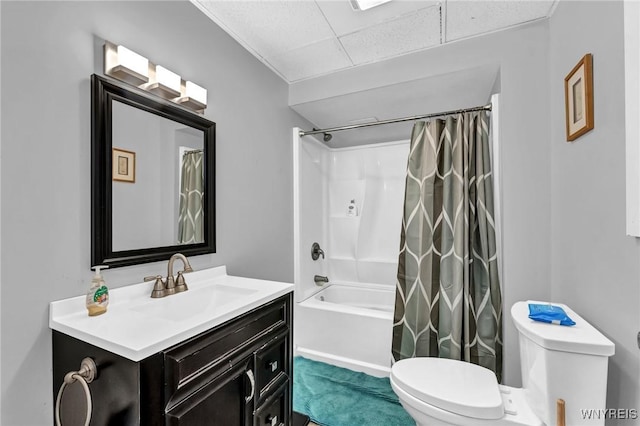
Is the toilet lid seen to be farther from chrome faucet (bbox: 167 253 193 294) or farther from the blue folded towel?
chrome faucet (bbox: 167 253 193 294)

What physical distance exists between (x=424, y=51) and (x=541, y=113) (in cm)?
83

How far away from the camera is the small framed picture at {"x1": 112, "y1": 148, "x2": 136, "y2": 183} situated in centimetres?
115

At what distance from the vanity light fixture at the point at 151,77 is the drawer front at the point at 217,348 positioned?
1.09 m

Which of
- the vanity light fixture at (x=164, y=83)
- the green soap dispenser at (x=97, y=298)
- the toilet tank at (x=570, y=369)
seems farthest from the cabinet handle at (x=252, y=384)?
the vanity light fixture at (x=164, y=83)

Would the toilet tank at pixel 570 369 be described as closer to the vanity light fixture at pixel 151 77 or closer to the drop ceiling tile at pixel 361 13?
the drop ceiling tile at pixel 361 13

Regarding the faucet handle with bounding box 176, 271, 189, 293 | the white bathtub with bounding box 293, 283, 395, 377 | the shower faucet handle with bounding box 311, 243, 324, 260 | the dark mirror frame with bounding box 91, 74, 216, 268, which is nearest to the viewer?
the dark mirror frame with bounding box 91, 74, 216, 268

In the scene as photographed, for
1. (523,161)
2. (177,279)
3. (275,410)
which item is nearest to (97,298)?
(177,279)

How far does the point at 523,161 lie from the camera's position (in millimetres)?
1669

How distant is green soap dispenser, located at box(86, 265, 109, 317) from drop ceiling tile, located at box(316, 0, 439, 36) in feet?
5.47

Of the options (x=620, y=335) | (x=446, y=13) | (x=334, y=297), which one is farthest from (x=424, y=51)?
(x=334, y=297)

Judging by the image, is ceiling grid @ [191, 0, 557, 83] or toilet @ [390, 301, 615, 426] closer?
toilet @ [390, 301, 615, 426]

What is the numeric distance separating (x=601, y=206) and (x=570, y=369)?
0.64 meters

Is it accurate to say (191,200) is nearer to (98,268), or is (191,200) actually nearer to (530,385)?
(98,268)

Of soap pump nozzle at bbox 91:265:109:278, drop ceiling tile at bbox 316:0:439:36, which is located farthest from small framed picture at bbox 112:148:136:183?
drop ceiling tile at bbox 316:0:439:36
